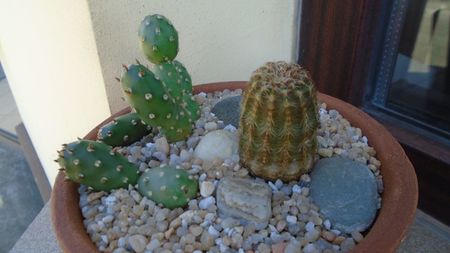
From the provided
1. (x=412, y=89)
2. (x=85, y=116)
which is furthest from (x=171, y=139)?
(x=412, y=89)

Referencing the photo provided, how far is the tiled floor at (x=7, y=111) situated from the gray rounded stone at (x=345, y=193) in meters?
1.73

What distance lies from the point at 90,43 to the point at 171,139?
30 cm

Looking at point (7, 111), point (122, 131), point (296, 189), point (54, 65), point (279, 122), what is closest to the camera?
point (279, 122)

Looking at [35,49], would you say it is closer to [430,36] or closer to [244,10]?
[244,10]

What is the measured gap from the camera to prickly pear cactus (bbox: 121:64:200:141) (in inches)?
31.8

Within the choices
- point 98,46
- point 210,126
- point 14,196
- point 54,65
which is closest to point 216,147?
point 210,126

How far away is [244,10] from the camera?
1.38 metres

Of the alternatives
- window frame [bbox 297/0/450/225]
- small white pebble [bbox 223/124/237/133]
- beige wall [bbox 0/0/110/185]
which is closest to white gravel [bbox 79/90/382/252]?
small white pebble [bbox 223/124/237/133]

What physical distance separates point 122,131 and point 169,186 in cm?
22

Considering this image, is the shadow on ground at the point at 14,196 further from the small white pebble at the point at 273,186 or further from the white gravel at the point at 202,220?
the small white pebble at the point at 273,186

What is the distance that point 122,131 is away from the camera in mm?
1005

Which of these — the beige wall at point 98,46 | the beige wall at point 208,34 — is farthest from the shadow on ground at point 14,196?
the beige wall at point 208,34

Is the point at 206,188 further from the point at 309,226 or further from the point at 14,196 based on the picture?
the point at 14,196

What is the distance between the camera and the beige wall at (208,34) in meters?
1.05
